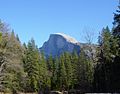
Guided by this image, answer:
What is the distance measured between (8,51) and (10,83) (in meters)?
6.18

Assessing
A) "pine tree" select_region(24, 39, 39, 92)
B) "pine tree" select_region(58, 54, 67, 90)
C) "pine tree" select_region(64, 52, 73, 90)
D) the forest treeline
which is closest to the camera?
the forest treeline

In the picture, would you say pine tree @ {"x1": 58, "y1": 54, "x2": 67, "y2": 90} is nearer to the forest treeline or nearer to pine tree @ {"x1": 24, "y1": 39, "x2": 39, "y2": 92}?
the forest treeline

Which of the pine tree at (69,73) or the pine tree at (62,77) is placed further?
the pine tree at (62,77)

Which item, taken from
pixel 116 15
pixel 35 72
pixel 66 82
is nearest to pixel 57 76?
pixel 66 82

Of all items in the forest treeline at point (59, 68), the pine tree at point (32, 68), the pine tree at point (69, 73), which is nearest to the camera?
the forest treeline at point (59, 68)

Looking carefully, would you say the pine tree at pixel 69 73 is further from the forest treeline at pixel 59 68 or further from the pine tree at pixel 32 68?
the pine tree at pixel 32 68

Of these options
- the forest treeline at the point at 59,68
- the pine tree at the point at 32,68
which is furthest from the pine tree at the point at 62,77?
the pine tree at the point at 32,68

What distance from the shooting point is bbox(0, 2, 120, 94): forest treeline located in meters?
55.6

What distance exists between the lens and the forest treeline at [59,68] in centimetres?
5559

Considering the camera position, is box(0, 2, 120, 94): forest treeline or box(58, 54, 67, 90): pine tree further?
box(58, 54, 67, 90): pine tree

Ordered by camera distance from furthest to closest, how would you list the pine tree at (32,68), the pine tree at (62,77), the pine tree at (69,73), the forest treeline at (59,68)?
the pine tree at (62,77) < the pine tree at (69,73) < the pine tree at (32,68) < the forest treeline at (59,68)

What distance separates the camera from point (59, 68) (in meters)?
102

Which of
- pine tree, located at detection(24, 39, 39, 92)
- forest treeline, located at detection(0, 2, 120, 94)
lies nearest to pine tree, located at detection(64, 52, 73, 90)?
forest treeline, located at detection(0, 2, 120, 94)

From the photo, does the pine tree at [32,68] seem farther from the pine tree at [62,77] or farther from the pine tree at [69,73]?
the pine tree at [69,73]
